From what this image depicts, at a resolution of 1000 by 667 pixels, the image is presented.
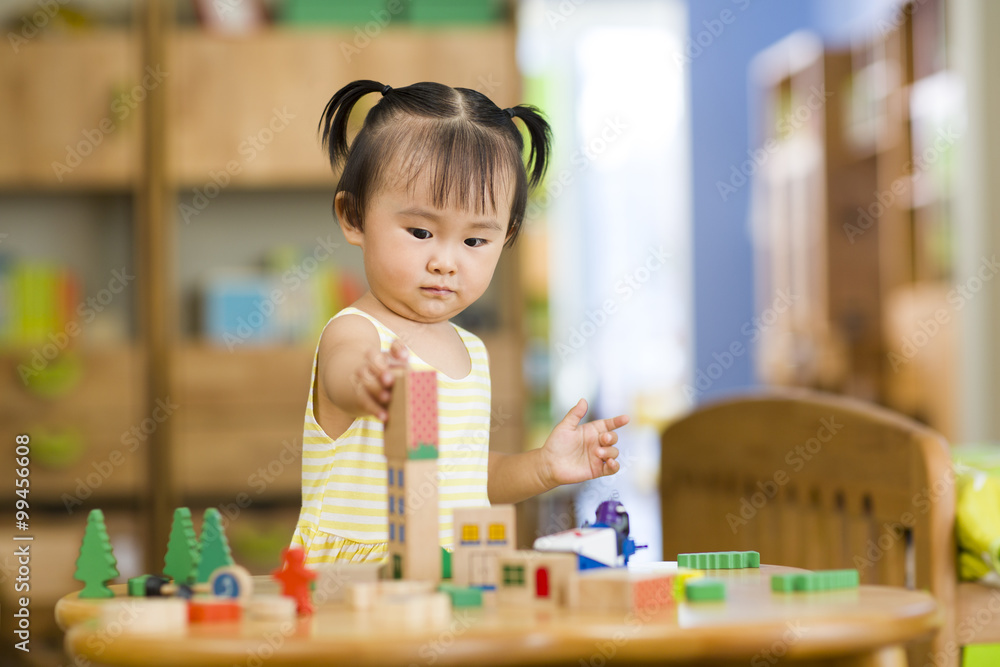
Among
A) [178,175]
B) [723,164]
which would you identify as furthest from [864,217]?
[178,175]

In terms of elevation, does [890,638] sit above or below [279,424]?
below

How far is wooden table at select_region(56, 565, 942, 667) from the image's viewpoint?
601 mm

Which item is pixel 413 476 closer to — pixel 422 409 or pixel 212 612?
pixel 422 409

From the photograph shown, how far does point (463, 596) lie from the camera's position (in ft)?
2.37

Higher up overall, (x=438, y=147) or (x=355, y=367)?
(x=438, y=147)

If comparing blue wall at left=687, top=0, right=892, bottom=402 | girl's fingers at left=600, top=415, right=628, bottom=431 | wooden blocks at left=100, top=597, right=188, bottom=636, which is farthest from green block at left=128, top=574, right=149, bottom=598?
blue wall at left=687, top=0, right=892, bottom=402

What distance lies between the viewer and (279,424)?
300 cm

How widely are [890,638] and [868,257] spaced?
4577mm

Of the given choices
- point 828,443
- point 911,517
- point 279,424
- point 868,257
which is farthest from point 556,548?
point 868,257

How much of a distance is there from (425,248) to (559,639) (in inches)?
14.5

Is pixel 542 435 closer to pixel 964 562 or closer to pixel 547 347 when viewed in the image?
pixel 547 347

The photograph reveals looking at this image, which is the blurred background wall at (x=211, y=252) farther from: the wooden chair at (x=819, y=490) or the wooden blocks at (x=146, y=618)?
the wooden blocks at (x=146, y=618)

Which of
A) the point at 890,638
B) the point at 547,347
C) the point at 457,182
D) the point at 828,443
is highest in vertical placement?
the point at 547,347

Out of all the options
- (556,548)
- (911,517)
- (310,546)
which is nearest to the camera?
(556,548)
